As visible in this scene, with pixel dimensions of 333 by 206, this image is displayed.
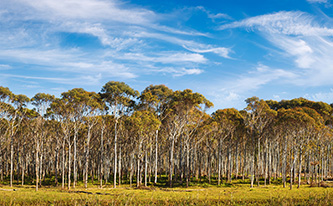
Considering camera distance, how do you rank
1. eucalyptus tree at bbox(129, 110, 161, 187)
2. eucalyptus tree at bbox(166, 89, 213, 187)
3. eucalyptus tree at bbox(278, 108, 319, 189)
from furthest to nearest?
eucalyptus tree at bbox(166, 89, 213, 187), eucalyptus tree at bbox(278, 108, 319, 189), eucalyptus tree at bbox(129, 110, 161, 187)

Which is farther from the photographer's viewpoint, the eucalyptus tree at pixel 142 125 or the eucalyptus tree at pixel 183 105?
the eucalyptus tree at pixel 183 105

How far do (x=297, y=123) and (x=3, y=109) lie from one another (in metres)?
47.1

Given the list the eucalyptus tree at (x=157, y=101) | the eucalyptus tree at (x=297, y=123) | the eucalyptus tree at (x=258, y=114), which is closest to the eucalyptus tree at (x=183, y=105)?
the eucalyptus tree at (x=157, y=101)

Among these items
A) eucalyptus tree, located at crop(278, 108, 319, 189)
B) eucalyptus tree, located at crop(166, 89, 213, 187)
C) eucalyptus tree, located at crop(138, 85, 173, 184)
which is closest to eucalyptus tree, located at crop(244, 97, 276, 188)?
eucalyptus tree, located at crop(278, 108, 319, 189)

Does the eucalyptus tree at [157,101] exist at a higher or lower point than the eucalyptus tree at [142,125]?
higher

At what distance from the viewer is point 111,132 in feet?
182

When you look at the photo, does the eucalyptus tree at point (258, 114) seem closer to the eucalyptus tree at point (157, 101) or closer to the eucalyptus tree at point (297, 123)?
the eucalyptus tree at point (297, 123)

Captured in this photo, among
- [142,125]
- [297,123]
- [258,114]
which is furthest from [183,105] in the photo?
[297,123]

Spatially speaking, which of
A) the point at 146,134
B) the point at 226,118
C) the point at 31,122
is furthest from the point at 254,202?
the point at 31,122

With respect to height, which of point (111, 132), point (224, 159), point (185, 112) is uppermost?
point (185, 112)

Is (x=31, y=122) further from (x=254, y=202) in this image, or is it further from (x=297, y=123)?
(x=297, y=123)

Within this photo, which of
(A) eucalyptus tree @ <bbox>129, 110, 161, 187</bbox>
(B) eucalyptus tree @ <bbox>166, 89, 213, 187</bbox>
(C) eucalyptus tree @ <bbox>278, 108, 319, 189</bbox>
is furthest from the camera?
(B) eucalyptus tree @ <bbox>166, 89, 213, 187</bbox>

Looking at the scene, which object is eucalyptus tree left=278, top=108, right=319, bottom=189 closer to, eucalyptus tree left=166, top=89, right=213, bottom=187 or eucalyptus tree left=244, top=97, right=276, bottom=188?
eucalyptus tree left=244, top=97, right=276, bottom=188

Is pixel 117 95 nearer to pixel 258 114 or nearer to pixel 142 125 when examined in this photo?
pixel 142 125
